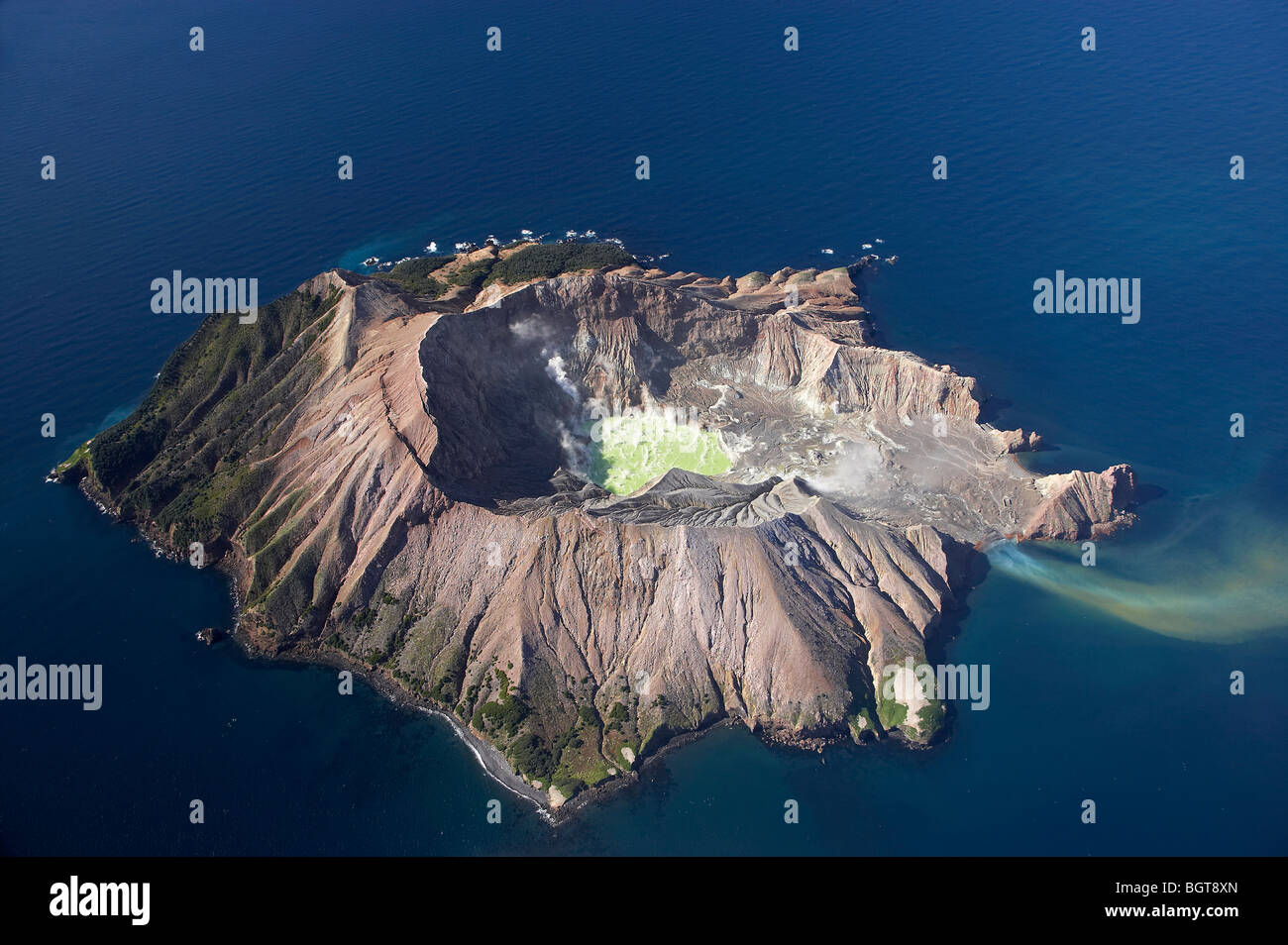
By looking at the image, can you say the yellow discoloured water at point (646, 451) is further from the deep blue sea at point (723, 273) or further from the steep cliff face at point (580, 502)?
the deep blue sea at point (723, 273)

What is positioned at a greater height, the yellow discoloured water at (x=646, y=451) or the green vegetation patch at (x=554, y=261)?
the green vegetation patch at (x=554, y=261)

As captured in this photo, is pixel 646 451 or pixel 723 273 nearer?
pixel 646 451

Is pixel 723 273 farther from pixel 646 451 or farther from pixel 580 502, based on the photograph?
pixel 580 502

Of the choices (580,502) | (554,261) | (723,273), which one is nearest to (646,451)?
(580,502)

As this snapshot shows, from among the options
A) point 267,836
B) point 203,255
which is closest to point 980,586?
point 267,836

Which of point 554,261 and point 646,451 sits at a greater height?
point 554,261

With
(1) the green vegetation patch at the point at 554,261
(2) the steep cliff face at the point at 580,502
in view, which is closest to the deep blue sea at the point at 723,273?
(2) the steep cliff face at the point at 580,502

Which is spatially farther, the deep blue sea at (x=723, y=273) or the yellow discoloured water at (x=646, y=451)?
the yellow discoloured water at (x=646, y=451)
